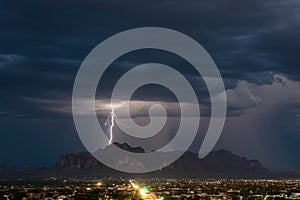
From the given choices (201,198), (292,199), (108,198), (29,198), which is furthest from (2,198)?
(292,199)

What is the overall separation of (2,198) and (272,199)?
86.0m

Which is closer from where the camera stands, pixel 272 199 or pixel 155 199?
pixel 155 199

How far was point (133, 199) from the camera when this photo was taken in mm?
160625

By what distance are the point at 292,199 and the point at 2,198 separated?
9231 centimetres

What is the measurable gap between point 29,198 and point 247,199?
7068cm

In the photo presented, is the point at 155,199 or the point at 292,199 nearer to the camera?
the point at 155,199

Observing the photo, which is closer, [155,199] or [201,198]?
[155,199]

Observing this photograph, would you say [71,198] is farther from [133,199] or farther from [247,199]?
[247,199]

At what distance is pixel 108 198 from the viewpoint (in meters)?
170

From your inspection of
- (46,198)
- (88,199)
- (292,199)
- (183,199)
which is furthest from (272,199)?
(46,198)

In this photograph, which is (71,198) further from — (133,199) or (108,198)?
(133,199)

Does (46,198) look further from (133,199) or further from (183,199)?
(183,199)

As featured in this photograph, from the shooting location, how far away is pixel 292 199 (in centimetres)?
17250

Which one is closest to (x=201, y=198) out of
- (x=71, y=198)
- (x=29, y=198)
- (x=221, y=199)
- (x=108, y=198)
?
(x=221, y=199)
